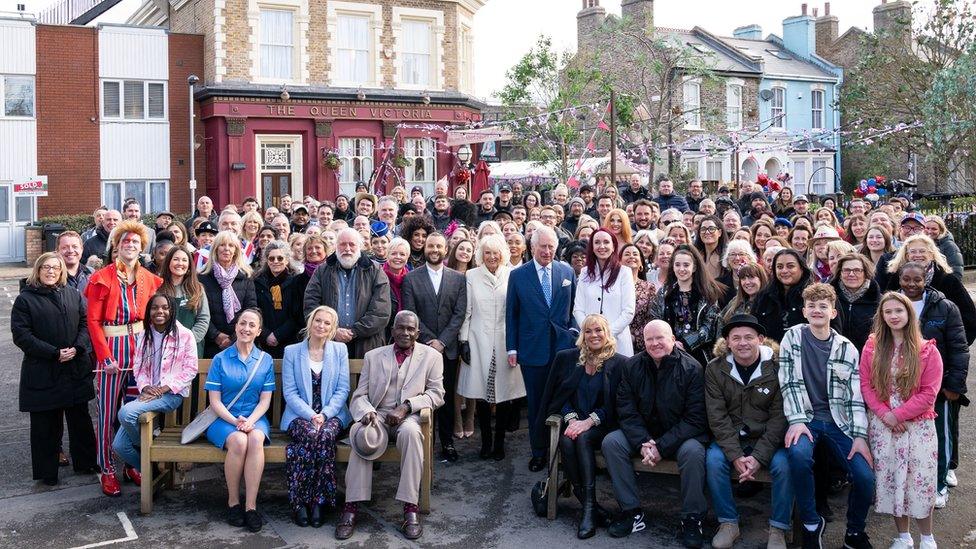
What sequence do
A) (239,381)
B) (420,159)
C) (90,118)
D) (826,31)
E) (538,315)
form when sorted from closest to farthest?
1. (239,381)
2. (538,315)
3. (90,118)
4. (420,159)
5. (826,31)

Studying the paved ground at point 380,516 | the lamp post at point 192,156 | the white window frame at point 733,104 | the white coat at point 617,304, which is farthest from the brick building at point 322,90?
the white coat at point 617,304

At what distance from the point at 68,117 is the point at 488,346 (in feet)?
75.2

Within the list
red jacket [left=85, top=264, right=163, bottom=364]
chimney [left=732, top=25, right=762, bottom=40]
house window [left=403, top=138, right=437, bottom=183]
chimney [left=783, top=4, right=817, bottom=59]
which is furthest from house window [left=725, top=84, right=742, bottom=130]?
red jacket [left=85, top=264, right=163, bottom=364]

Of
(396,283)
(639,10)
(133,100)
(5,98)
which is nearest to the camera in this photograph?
(396,283)

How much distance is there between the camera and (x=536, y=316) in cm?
764

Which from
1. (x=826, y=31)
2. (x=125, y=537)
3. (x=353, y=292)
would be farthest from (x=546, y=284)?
(x=826, y=31)

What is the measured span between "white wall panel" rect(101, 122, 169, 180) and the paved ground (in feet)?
70.1

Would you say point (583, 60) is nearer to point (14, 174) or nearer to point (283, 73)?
point (283, 73)

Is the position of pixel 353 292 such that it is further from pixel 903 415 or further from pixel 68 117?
pixel 68 117

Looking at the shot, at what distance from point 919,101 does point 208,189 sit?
22706 millimetres

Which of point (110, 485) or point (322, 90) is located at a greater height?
point (322, 90)

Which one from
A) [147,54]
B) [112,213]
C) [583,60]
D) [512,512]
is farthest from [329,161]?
[512,512]

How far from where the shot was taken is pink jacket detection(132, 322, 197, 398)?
268 inches

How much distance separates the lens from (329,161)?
27.3m
